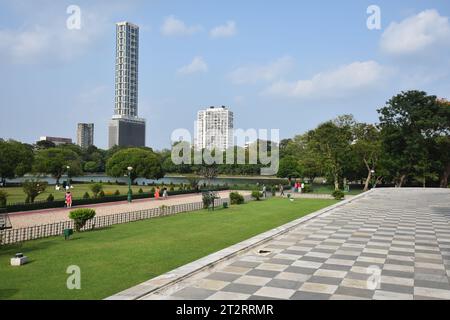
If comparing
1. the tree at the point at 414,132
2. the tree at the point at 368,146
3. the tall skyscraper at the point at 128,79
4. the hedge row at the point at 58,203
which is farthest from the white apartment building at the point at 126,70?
the hedge row at the point at 58,203

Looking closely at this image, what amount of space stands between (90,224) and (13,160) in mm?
35560

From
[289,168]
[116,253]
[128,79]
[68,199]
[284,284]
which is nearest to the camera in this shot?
[284,284]

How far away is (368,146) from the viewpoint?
45.6 meters

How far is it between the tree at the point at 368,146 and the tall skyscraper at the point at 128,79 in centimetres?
10943

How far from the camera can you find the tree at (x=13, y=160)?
4353 cm

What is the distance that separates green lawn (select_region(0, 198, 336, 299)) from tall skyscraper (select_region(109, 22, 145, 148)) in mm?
133734

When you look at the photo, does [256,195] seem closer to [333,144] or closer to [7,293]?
[333,144]

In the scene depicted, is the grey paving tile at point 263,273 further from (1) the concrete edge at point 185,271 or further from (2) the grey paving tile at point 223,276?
(1) the concrete edge at point 185,271

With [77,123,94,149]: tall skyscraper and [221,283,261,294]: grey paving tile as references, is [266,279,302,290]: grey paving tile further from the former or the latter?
[77,123,94,149]: tall skyscraper

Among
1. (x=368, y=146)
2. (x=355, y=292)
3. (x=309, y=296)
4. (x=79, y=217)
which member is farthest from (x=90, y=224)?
(x=368, y=146)

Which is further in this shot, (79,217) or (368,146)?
(368,146)
